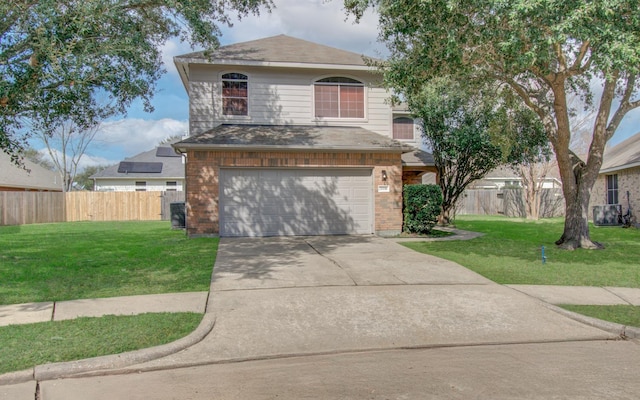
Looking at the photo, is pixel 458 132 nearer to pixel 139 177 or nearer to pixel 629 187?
pixel 629 187

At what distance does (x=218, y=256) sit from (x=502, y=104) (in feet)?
34.2

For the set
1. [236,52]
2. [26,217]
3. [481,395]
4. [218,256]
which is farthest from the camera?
[26,217]

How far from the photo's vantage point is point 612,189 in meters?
22.6

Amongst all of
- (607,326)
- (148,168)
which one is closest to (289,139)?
(607,326)

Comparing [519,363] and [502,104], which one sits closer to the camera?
[519,363]

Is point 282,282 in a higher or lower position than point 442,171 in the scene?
lower

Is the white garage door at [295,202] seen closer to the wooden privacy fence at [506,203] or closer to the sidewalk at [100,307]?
the sidewalk at [100,307]

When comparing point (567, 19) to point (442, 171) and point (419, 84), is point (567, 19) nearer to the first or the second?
point (419, 84)

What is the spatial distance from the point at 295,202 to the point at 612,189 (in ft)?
57.3

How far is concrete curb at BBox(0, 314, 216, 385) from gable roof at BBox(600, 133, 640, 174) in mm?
20825

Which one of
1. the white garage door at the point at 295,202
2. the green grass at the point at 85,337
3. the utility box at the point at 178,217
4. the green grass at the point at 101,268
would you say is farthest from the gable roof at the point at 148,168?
the green grass at the point at 85,337

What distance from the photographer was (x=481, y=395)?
384 centimetres

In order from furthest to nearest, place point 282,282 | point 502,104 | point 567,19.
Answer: point 502,104 → point 282,282 → point 567,19

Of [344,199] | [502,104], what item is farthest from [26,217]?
[502,104]
